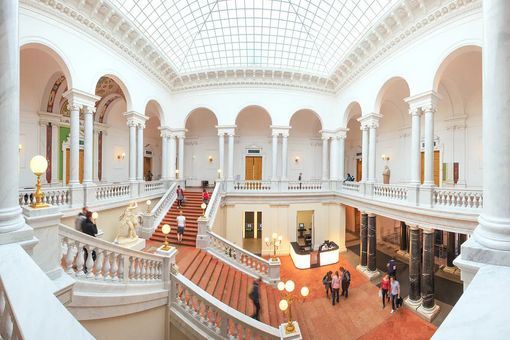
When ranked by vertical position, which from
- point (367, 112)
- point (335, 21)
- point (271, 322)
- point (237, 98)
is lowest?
point (271, 322)

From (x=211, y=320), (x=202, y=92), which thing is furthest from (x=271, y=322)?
(x=202, y=92)

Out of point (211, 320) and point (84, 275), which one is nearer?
point (84, 275)

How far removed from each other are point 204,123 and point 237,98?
4.88 metres

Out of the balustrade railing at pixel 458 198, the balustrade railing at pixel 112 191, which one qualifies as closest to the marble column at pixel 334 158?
the balustrade railing at pixel 458 198

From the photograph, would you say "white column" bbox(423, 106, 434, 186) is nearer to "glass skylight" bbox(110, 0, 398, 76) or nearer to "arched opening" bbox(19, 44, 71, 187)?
"glass skylight" bbox(110, 0, 398, 76)

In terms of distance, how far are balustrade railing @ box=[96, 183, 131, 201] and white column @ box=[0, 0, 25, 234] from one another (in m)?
8.28

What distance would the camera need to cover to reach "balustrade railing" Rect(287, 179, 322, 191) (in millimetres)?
16359

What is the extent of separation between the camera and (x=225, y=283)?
895cm

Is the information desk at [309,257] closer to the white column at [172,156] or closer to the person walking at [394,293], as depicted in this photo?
the person walking at [394,293]

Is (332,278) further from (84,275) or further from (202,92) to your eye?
(202,92)

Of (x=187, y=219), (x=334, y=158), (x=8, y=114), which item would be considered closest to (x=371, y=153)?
(x=334, y=158)

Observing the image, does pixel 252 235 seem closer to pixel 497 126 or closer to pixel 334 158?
pixel 334 158

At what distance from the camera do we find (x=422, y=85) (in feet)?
31.8

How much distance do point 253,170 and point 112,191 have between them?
35.2 feet
